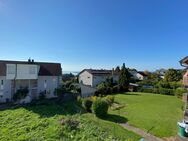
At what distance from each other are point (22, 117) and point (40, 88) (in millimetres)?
14553

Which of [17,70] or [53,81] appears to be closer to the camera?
[17,70]

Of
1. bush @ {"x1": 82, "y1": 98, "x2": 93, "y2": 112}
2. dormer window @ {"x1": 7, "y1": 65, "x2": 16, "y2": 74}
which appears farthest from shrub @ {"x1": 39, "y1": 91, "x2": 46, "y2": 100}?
bush @ {"x1": 82, "y1": 98, "x2": 93, "y2": 112}

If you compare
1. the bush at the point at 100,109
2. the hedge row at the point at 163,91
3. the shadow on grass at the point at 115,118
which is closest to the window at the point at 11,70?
the bush at the point at 100,109

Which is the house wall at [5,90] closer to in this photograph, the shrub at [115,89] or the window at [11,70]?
the window at [11,70]

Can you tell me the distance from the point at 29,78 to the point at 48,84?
15.9 feet

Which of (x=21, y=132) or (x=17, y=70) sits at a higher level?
(x=17, y=70)

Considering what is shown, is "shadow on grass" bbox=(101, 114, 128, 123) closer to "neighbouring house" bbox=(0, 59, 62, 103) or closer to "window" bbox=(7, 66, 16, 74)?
"neighbouring house" bbox=(0, 59, 62, 103)

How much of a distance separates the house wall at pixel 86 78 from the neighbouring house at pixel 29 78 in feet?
46.6

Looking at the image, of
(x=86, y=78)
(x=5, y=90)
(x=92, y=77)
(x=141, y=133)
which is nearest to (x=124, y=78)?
(x=92, y=77)

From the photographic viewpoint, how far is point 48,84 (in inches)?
1439

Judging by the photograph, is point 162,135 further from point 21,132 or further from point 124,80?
point 124,80

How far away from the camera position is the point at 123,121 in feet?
66.1

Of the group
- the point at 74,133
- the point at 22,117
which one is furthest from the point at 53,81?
the point at 74,133

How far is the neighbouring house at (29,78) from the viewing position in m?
30.2
